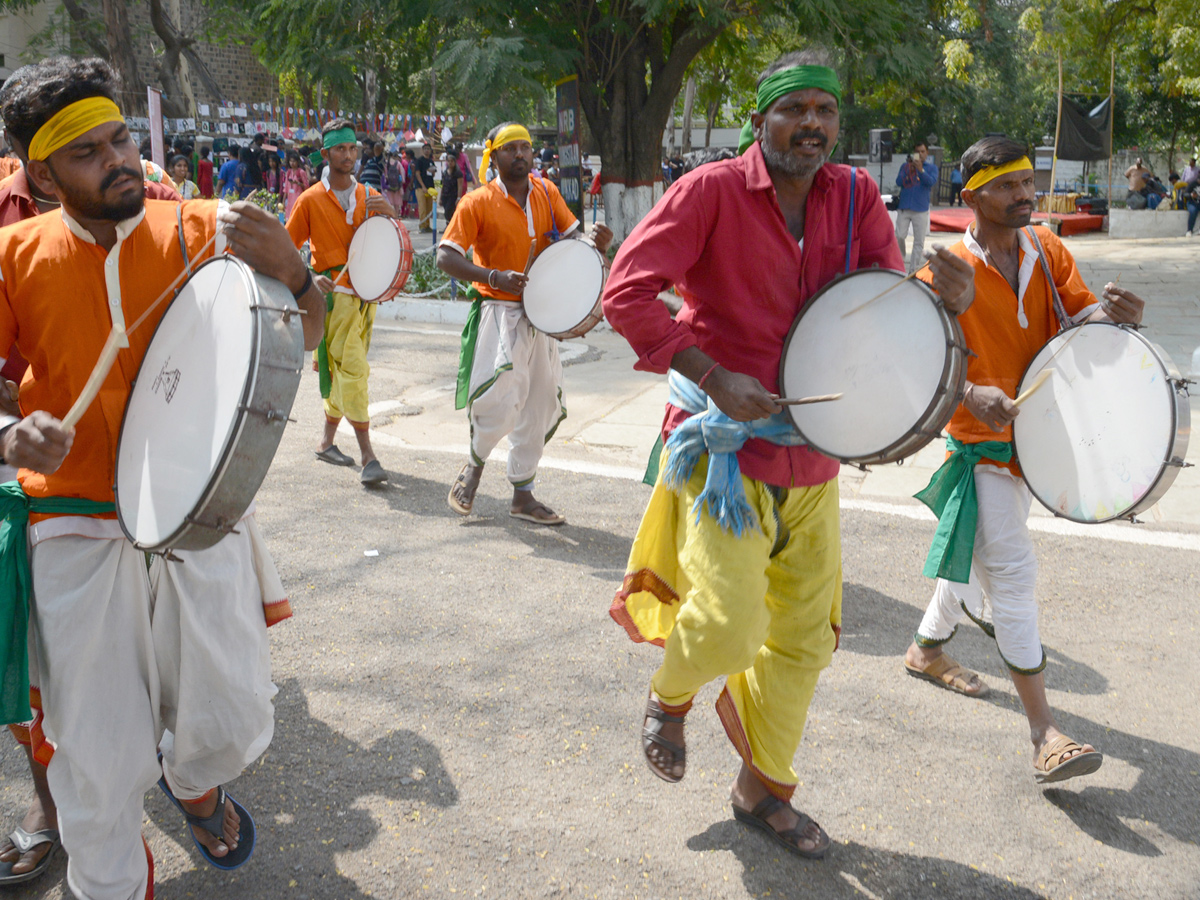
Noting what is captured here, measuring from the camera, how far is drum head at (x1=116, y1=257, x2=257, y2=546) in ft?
6.88

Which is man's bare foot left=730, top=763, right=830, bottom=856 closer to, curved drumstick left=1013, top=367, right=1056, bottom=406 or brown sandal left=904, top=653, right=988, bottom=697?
brown sandal left=904, top=653, right=988, bottom=697

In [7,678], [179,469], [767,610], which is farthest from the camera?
[767,610]

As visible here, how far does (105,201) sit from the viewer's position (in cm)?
232

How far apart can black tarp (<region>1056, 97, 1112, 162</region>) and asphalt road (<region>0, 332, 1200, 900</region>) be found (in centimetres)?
1822

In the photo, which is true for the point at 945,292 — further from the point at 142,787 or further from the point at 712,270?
the point at 142,787

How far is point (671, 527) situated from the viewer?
295 centimetres

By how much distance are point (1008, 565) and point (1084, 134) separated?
2057cm

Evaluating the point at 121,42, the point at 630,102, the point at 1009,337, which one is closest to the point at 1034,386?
the point at 1009,337

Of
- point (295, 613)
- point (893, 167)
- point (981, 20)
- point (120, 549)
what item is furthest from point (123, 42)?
point (120, 549)

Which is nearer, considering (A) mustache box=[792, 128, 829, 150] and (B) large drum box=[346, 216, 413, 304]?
(A) mustache box=[792, 128, 829, 150]

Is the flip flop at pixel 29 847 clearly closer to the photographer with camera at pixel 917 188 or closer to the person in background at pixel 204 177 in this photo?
the photographer with camera at pixel 917 188

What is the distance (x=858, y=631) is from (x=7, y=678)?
123 inches

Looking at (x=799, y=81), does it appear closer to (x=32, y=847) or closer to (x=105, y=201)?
(x=105, y=201)

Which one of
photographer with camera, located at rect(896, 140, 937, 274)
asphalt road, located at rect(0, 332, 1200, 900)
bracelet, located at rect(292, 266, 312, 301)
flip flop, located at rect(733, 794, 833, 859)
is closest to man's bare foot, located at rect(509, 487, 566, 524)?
asphalt road, located at rect(0, 332, 1200, 900)
